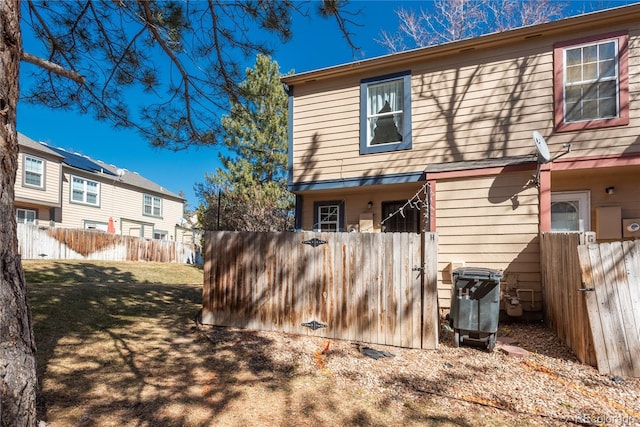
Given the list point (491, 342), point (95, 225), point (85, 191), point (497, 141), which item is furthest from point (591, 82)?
point (95, 225)

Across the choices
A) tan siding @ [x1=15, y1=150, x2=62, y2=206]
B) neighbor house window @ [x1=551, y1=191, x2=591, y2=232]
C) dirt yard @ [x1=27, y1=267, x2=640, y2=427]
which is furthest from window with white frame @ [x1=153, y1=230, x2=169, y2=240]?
neighbor house window @ [x1=551, y1=191, x2=591, y2=232]

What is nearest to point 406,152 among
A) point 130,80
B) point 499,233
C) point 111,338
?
point 499,233

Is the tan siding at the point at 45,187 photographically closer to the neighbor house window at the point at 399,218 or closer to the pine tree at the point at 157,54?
the pine tree at the point at 157,54

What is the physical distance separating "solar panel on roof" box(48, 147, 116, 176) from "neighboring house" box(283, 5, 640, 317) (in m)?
17.1

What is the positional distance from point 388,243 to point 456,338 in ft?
5.40

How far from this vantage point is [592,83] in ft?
21.0

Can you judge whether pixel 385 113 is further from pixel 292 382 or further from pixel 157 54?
pixel 292 382

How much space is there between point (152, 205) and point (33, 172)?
318 inches

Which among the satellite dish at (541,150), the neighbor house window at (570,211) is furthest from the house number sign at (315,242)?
the neighbor house window at (570,211)

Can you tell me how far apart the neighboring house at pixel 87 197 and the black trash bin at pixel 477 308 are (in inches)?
737

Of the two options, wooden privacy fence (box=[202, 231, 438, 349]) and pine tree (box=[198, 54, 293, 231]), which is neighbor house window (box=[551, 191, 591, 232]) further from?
pine tree (box=[198, 54, 293, 231])

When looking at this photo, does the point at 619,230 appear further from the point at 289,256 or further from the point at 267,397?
the point at 267,397

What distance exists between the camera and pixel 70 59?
18.2ft

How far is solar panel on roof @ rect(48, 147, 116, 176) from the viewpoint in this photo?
750 inches
